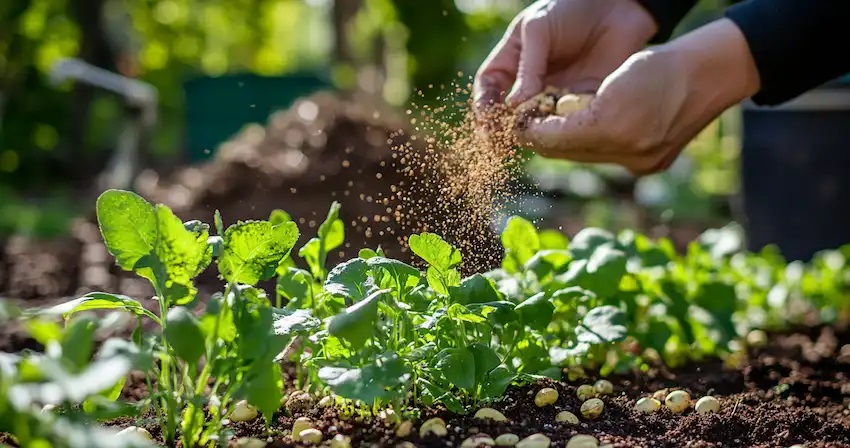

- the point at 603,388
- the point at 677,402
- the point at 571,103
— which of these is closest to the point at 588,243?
the point at 571,103

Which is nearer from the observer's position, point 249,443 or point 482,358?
point 249,443

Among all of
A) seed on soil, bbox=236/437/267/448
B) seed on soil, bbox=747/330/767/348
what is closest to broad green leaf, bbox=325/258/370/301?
seed on soil, bbox=236/437/267/448

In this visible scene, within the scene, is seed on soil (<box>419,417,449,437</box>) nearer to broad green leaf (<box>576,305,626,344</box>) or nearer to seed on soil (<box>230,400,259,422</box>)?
seed on soil (<box>230,400,259,422</box>)

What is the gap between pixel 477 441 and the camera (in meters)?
1.54

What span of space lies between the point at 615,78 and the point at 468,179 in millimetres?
394

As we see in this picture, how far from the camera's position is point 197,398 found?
145 cm

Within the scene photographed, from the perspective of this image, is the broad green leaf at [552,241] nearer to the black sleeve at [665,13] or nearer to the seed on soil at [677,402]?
the black sleeve at [665,13]

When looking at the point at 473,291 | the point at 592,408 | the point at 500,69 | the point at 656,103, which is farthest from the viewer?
the point at 500,69

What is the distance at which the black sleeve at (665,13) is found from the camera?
2.66 m

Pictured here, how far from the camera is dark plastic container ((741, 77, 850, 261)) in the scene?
4.69 metres

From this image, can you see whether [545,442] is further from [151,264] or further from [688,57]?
[688,57]

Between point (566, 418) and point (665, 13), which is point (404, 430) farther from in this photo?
point (665, 13)

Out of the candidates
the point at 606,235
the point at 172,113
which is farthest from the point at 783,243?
the point at 172,113

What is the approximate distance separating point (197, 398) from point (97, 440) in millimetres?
428
